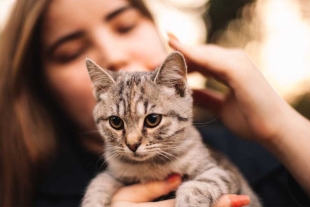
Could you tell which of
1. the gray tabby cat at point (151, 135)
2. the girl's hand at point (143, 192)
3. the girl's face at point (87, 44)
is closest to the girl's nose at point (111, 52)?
the girl's face at point (87, 44)

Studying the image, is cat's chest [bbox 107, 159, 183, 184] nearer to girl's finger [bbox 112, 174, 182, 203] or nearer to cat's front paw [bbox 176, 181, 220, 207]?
girl's finger [bbox 112, 174, 182, 203]

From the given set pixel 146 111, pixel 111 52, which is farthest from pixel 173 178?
pixel 111 52

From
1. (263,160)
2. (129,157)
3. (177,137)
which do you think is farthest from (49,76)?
(263,160)

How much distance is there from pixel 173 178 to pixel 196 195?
0.25 m

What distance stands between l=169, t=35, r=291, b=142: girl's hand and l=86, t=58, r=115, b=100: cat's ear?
48cm

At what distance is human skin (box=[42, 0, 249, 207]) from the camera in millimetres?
1872

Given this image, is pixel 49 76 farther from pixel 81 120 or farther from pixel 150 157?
pixel 150 157

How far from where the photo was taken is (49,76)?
2.08 metres

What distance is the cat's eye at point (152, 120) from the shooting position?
4.99 feet

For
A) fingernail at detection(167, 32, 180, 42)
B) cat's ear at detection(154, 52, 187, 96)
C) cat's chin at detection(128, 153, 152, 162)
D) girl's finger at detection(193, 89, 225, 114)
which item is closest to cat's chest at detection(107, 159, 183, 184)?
cat's chin at detection(128, 153, 152, 162)

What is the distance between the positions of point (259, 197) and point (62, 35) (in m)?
1.65

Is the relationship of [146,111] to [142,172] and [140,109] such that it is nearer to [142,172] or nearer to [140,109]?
[140,109]

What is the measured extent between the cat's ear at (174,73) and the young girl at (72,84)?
0.27m

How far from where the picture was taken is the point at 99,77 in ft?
5.58
